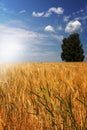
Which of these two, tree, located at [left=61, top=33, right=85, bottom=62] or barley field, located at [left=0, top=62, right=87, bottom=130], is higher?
tree, located at [left=61, top=33, right=85, bottom=62]

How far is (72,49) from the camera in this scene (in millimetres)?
35875

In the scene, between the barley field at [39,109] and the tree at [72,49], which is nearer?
the barley field at [39,109]

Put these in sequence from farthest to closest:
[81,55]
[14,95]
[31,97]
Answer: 1. [81,55]
2. [14,95]
3. [31,97]

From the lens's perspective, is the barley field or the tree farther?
the tree

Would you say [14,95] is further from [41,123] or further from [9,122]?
[41,123]

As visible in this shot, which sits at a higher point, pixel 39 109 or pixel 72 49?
pixel 72 49

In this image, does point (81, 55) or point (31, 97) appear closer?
point (31, 97)

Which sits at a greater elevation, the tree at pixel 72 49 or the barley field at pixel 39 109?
the tree at pixel 72 49

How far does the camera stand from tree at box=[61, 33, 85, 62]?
116ft

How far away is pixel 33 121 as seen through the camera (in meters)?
1.53

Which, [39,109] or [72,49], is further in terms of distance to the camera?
[72,49]

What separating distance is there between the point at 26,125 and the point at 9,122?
119mm

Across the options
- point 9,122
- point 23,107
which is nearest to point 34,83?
point 23,107

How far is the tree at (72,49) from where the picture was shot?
3550 cm
